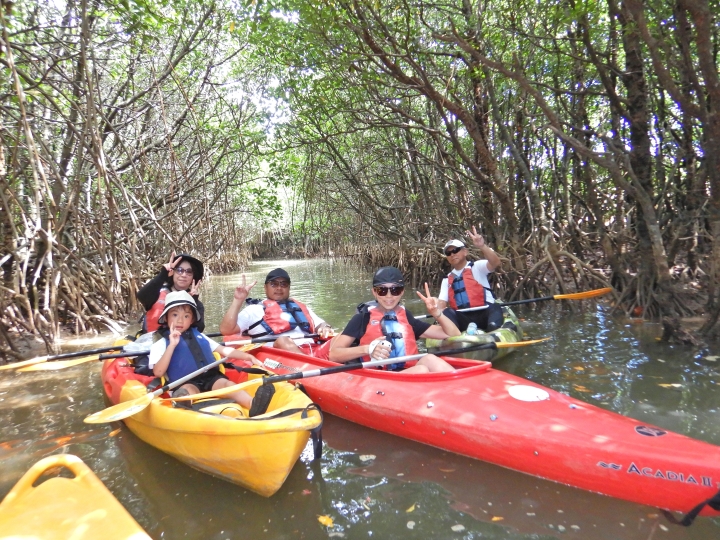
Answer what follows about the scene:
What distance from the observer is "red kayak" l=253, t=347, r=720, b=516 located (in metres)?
2.14

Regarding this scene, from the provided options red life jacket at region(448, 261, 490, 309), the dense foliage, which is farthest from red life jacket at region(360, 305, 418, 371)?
the dense foliage

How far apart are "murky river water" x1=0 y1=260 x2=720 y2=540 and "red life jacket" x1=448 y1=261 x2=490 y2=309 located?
2.96 ft

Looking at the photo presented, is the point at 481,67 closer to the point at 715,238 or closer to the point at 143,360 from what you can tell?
the point at 715,238

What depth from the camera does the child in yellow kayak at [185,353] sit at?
3248 mm

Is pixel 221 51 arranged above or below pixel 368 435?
above

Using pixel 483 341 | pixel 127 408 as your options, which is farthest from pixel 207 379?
pixel 483 341

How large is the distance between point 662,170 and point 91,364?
744 centimetres

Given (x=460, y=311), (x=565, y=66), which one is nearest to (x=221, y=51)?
(x=565, y=66)

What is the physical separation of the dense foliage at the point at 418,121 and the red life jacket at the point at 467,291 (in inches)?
60.3

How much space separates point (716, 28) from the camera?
17.1ft

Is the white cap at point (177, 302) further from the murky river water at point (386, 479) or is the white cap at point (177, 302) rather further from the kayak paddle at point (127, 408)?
the murky river water at point (386, 479)

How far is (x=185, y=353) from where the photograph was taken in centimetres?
340

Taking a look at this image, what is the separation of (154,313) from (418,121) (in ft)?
14.1

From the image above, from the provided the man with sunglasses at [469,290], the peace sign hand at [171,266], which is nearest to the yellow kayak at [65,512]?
the peace sign hand at [171,266]
